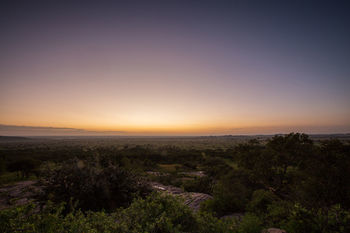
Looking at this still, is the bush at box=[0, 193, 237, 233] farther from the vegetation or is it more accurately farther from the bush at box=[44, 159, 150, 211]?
the bush at box=[44, 159, 150, 211]

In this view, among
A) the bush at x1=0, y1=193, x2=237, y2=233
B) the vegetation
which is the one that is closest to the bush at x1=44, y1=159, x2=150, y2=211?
the vegetation

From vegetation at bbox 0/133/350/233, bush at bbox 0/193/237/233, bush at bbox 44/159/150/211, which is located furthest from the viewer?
bush at bbox 44/159/150/211

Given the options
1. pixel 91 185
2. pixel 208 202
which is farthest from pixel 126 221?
pixel 208 202

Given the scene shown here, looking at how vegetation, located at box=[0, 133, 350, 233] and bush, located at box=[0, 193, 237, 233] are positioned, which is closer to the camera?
bush, located at box=[0, 193, 237, 233]

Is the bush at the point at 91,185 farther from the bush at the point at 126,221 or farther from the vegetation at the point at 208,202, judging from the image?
the bush at the point at 126,221

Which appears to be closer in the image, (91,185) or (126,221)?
(126,221)

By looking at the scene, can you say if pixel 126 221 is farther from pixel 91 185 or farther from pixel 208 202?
pixel 208 202

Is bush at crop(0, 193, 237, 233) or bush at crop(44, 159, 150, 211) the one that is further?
bush at crop(44, 159, 150, 211)

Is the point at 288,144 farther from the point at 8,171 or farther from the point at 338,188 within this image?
the point at 8,171

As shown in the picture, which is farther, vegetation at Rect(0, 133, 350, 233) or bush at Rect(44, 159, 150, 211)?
bush at Rect(44, 159, 150, 211)

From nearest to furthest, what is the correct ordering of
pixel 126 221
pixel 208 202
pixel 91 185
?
pixel 126 221 → pixel 91 185 → pixel 208 202

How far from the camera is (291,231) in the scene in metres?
3.53

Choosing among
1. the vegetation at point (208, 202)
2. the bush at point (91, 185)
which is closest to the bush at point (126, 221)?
the vegetation at point (208, 202)

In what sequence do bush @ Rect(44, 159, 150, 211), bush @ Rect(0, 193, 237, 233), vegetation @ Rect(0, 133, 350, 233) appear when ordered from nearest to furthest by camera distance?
bush @ Rect(0, 193, 237, 233)
vegetation @ Rect(0, 133, 350, 233)
bush @ Rect(44, 159, 150, 211)
